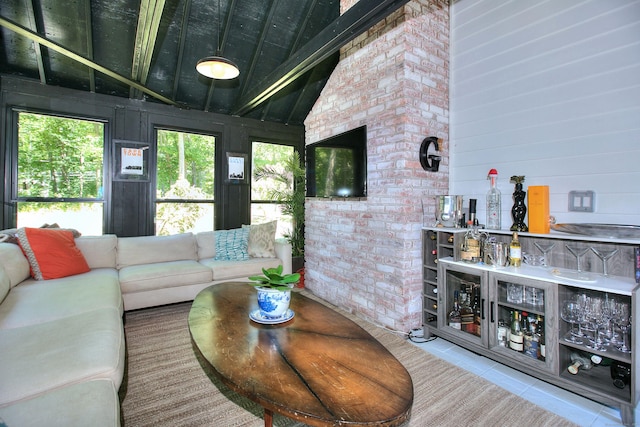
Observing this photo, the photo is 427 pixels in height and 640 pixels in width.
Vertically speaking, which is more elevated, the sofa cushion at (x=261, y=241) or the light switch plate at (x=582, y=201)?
the light switch plate at (x=582, y=201)

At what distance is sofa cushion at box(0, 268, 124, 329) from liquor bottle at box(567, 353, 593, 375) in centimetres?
307

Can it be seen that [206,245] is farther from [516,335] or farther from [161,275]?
[516,335]

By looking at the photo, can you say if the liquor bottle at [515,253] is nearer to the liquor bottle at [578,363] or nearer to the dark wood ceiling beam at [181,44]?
the liquor bottle at [578,363]

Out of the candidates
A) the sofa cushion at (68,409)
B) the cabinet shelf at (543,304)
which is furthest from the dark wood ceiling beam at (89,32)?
the cabinet shelf at (543,304)

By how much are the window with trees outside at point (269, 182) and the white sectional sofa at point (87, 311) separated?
97 cm

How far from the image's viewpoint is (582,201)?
2.18 m

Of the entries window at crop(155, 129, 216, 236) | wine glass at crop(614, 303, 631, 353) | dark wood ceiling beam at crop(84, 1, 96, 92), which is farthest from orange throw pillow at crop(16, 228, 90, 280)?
wine glass at crop(614, 303, 631, 353)

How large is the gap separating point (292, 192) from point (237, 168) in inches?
36.9

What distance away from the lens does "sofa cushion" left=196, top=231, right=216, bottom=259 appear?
399 centimetres

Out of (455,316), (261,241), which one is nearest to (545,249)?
(455,316)

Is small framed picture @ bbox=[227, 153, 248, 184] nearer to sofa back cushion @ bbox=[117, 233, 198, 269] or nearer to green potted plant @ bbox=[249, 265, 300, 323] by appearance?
sofa back cushion @ bbox=[117, 233, 198, 269]

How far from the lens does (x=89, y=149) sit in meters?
3.72

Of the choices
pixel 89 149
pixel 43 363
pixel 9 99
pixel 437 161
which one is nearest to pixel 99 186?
pixel 89 149

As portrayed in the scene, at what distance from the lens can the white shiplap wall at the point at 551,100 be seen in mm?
2018
